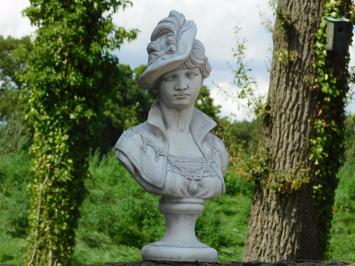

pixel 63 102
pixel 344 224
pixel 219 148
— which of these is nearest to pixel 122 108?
pixel 344 224

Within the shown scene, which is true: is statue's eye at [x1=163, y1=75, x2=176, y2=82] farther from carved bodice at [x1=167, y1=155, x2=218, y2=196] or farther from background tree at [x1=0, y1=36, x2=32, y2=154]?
background tree at [x1=0, y1=36, x2=32, y2=154]

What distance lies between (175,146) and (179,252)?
686 millimetres

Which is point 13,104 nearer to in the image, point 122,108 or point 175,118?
point 122,108

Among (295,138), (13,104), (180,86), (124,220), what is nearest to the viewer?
(180,86)

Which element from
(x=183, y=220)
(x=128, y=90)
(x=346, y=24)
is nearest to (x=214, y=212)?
(x=346, y=24)

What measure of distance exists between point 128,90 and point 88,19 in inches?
Answer: 574

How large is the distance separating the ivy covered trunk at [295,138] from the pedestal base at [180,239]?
2.49 meters

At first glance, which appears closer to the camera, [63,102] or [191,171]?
[191,171]

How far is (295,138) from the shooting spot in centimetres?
789

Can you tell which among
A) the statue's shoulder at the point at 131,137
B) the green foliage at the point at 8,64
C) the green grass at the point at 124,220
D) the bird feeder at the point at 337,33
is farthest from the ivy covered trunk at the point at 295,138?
the green foliage at the point at 8,64

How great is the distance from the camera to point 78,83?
871 centimetres

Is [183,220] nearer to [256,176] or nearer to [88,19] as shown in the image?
[256,176]

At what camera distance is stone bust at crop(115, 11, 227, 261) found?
5289 mm

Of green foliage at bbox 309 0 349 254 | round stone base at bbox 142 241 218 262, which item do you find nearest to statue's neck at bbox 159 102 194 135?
round stone base at bbox 142 241 218 262
